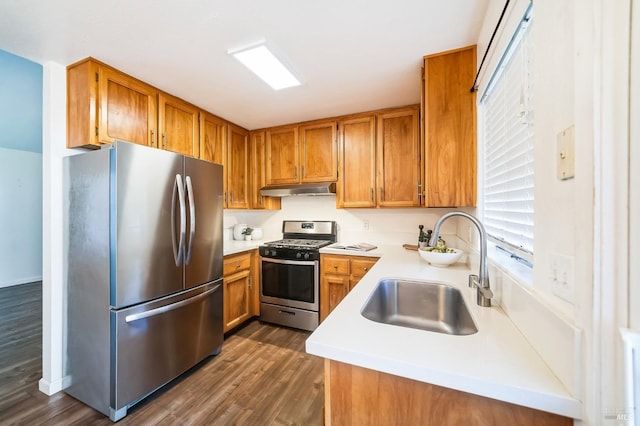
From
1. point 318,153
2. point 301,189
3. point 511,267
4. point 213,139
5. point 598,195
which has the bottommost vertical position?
point 511,267

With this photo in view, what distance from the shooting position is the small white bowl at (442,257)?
162cm

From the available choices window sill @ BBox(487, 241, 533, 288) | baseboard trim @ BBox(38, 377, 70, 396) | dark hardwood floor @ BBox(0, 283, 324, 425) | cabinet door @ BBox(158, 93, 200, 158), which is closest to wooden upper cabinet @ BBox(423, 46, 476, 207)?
window sill @ BBox(487, 241, 533, 288)

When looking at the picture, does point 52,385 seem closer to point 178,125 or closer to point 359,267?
point 178,125

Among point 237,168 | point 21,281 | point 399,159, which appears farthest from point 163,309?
point 21,281

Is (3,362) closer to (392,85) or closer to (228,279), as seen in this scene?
(228,279)

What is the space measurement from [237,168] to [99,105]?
Answer: 142cm

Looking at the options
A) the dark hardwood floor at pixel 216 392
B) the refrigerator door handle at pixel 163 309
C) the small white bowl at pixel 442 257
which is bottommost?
the dark hardwood floor at pixel 216 392

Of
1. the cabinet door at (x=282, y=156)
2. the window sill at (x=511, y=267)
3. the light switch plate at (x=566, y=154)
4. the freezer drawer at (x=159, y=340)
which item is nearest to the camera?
the light switch plate at (x=566, y=154)

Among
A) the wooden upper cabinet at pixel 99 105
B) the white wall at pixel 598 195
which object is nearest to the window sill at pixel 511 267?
the white wall at pixel 598 195

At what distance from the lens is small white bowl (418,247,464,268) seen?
162cm

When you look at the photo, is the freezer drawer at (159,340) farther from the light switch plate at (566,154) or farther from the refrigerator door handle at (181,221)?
the light switch plate at (566,154)

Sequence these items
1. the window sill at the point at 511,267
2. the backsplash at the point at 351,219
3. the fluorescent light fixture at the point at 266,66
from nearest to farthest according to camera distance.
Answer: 1. the window sill at the point at 511,267
2. the fluorescent light fixture at the point at 266,66
3. the backsplash at the point at 351,219

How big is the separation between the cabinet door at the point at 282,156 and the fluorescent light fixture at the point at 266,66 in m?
0.96

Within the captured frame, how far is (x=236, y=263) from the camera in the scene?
8.45 ft
